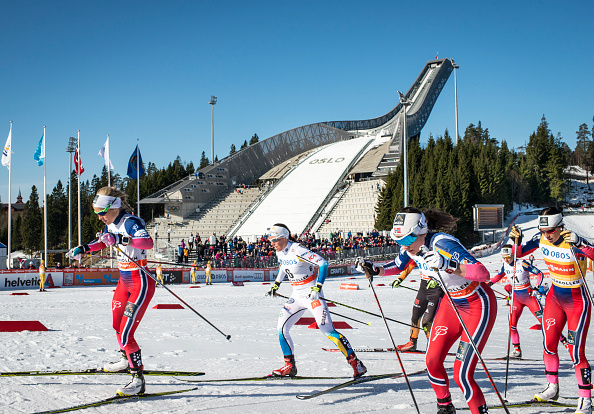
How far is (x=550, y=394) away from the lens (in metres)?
6.21

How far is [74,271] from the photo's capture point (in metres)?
28.3

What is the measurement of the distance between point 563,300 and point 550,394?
4.00ft

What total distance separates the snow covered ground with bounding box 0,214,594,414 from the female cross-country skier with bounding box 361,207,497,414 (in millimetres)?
983

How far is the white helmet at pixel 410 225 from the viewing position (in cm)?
525

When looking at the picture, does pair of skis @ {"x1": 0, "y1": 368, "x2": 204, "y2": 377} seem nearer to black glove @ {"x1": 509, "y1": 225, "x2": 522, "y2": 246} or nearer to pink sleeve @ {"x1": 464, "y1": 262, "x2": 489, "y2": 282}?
pink sleeve @ {"x1": 464, "y1": 262, "x2": 489, "y2": 282}

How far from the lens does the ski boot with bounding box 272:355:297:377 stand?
278 inches

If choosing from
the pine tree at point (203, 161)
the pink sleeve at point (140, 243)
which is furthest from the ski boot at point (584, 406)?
the pine tree at point (203, 161)

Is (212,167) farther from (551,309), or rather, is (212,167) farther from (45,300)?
(551,309)

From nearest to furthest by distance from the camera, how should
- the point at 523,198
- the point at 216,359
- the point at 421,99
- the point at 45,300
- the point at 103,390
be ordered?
the point at 103,390, the point at 216,359, the point at 45,300, the point at 523,198, the point at 421,99

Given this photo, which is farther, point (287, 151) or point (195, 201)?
point (287, 151)

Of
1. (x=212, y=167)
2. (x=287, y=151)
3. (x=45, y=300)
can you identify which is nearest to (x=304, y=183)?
(x=212, y=167)

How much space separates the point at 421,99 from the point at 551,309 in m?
98.5

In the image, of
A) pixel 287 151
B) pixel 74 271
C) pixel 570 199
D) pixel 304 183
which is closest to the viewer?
pixel 74 271

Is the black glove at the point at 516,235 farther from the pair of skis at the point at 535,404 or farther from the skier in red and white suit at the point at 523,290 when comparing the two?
the skier in red and white suit at the point at 523,290
